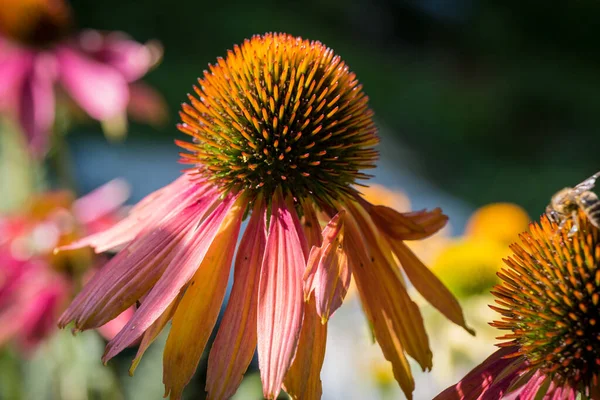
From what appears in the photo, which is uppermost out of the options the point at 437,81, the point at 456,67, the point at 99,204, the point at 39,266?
the point at 456,67

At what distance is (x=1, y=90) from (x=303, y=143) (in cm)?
78

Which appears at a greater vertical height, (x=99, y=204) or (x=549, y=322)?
(x=549, y=322)

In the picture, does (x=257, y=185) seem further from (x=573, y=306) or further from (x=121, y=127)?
(x=121, y=127)

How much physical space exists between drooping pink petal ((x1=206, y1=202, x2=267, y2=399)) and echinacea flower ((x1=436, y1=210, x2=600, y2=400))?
0.63ft

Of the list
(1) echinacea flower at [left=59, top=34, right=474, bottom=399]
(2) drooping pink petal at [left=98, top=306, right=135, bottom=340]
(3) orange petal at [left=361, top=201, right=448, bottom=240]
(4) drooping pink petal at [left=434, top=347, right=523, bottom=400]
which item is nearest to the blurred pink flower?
(2) drooping pink petal at [left=98, top=306, right=135, bottom=340]

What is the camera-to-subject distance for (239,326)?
2.28 ft

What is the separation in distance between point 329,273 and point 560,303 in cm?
21

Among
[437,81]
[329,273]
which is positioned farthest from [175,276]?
[437,81]

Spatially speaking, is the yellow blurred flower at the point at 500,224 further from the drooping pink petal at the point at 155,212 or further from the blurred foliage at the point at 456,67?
the blurred foliage at the point at 456,67

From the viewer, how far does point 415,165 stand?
5.85 metres

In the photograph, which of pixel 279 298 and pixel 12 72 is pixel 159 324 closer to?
pixel 279 298

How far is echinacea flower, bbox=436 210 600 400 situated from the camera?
655 mm

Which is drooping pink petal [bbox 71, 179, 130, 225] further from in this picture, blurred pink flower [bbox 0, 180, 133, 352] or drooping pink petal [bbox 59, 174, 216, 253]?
drooping pink petal [bbox 59, 174, 216, 253]

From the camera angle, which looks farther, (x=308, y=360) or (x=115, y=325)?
(x=115, y=325)
